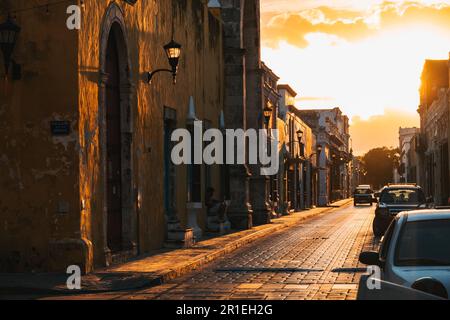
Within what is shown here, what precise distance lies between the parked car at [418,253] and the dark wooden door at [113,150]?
10.4 meters

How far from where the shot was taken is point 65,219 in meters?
14.3

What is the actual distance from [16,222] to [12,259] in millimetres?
642

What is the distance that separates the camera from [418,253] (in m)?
6.98

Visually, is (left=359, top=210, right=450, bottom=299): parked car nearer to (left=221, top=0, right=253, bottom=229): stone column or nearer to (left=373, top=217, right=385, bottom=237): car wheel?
(left=373, top=217, right=385, bottom=237): car wheel

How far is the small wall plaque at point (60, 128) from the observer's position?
46.9 ft

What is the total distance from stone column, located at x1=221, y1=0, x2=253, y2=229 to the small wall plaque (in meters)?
17.6

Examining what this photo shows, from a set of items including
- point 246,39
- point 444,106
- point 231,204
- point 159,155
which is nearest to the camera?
point 159,155

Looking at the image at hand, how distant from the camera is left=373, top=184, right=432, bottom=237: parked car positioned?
79.3 feet

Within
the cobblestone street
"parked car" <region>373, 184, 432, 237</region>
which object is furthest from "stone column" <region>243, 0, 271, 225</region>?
the cobblestone street

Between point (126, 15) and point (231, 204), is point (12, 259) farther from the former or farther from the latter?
point (231, 204)

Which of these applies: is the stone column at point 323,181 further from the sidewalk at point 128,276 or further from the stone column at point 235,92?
the sidewalk at point 128,276

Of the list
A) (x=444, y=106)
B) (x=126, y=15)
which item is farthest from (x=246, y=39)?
(x=126, y=15)

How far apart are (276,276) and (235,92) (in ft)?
61.0

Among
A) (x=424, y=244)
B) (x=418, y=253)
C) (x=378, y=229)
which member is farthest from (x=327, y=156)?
(x=418, y=253)
